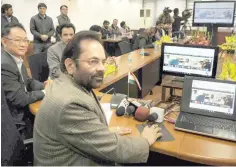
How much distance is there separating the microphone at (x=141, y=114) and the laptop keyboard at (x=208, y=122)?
23cm

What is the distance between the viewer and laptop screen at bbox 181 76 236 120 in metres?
1.51

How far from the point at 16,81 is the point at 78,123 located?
1.00m

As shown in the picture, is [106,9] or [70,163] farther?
[106,9]

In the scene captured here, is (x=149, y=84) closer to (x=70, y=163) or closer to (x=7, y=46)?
(x=7, y=46)

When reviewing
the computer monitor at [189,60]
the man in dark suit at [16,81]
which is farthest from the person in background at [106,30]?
the man in dark suit at [16,81]

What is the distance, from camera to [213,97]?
1.55 metres

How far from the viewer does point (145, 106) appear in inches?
65.5

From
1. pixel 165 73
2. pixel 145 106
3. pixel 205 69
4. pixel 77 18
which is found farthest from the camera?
pixel 77 18

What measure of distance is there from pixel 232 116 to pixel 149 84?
2.71 m

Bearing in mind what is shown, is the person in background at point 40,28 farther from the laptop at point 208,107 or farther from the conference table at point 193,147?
the laptop at point 208,107

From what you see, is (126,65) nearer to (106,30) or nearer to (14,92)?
(14,92)

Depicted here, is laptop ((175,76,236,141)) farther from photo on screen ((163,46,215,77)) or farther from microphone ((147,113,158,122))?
photo on screen ((163,46,215,77))

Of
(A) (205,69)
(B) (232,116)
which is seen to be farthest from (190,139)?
(A) (205,69)

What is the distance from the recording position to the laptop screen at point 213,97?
1511mm
